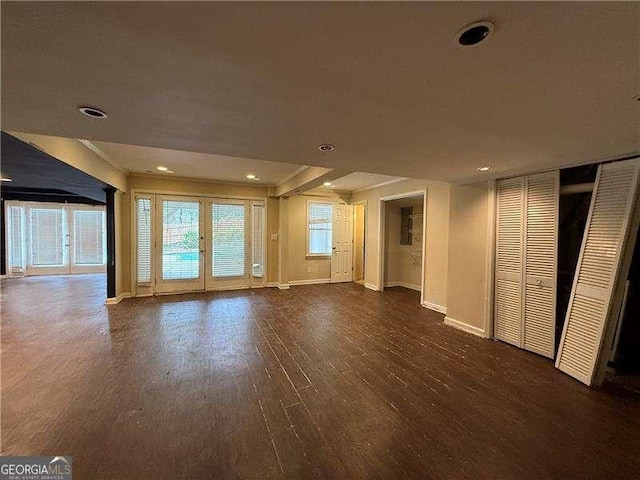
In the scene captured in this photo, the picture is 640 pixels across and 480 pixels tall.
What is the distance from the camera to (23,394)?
7.15 feet

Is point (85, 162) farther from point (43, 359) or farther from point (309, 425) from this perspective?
point (309, 425)

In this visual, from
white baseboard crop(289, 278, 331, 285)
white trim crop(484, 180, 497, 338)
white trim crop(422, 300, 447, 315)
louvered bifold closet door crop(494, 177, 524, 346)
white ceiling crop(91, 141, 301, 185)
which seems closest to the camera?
louvered bifold closet door crop(494, 177, 524, 346)

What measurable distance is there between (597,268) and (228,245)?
19.8 ft

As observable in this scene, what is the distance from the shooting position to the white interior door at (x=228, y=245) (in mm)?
5992

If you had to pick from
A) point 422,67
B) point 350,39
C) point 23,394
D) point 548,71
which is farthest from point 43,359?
point 548,71

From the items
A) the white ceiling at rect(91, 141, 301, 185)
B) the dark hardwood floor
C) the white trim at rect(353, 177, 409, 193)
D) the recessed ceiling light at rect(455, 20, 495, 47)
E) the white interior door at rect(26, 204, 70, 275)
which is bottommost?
the dark hardwood floor

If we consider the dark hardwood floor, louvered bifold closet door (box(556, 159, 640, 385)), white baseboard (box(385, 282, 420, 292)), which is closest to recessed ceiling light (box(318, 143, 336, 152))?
the dark hardwood floor

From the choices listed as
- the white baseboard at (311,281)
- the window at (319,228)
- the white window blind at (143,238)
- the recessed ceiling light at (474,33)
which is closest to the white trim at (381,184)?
the window at (319,228)

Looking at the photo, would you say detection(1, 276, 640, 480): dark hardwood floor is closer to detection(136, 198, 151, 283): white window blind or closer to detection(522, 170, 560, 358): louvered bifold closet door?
detection(522, 170, 560, 358): louvered bifold closet door

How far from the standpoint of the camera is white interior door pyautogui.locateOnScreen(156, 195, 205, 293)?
561 centimetres

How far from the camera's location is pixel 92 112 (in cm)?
174

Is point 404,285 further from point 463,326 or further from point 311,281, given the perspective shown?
point 463,326

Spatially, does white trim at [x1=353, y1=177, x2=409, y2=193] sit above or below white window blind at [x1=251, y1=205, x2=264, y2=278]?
above

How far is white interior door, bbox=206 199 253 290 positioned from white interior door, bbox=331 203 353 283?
2.23m
